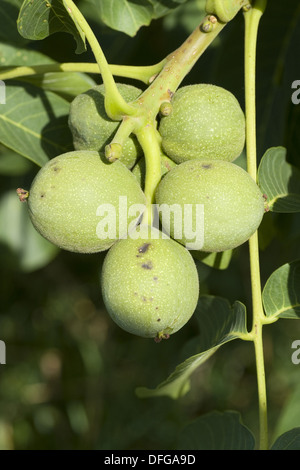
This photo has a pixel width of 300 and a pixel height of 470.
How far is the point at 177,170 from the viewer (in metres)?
1.41

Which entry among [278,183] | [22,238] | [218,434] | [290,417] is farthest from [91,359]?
[278,183]

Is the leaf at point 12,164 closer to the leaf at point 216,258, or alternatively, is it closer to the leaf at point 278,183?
the leaf at point 216,258

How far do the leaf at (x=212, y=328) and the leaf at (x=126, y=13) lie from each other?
92cm

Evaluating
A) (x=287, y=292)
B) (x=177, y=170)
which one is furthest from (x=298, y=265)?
(x=177, y=170)

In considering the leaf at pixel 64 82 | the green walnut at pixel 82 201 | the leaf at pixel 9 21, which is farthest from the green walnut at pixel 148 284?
the leaf at pixel 9 21

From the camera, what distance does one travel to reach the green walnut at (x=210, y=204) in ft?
4.41

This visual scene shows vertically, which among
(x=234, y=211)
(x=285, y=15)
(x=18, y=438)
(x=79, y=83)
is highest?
(x=285, y=15)

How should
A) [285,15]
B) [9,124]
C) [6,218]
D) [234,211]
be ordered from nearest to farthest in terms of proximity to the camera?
1. [234,211]
2. [9,124]
3. [285,15]
4. [6,218]

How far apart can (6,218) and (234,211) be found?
1292mm

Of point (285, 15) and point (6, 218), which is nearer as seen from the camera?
point (285, 15)

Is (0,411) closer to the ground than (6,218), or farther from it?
closer to the ground

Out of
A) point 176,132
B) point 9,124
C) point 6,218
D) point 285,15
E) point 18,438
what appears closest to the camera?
point 176,132

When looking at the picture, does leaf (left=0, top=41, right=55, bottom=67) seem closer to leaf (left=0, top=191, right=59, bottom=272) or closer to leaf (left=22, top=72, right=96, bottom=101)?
leaf (left=22, top=72, right=96, bottom=101)

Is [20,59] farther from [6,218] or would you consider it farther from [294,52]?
[294,52]
